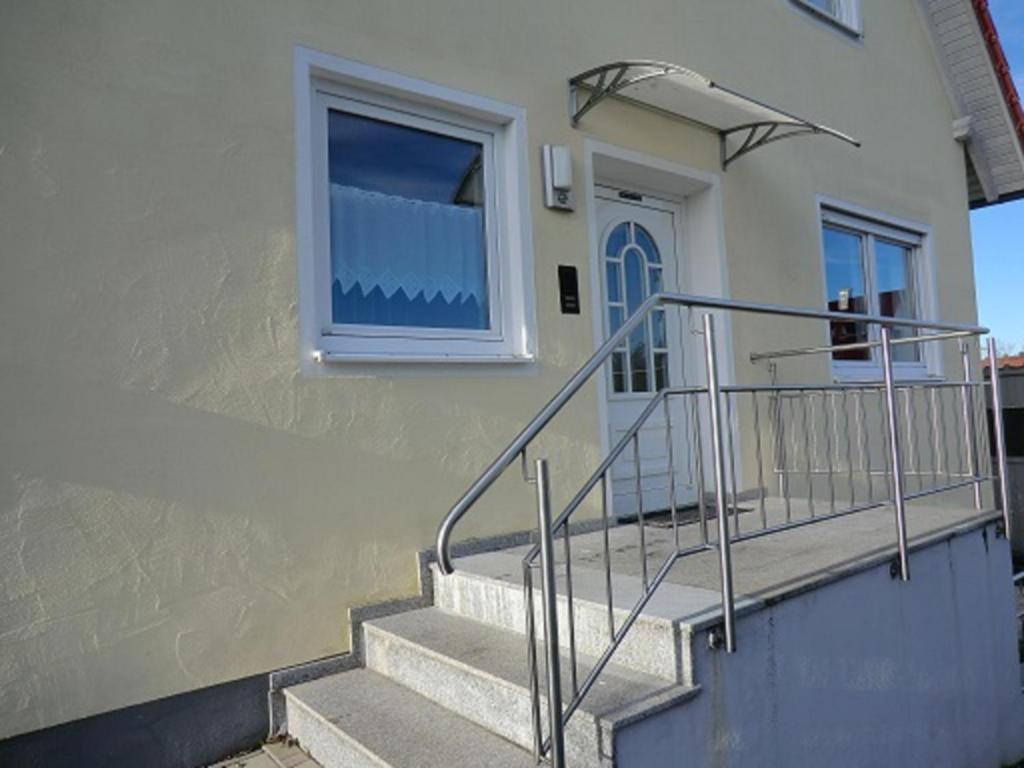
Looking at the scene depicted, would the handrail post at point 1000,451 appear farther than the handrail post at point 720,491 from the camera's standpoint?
Yes

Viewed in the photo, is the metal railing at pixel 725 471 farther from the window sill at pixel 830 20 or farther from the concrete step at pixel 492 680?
the window sill at pixel 830 20

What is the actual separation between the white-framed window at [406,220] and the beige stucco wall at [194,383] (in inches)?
4.1

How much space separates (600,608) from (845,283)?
4789 millimetres

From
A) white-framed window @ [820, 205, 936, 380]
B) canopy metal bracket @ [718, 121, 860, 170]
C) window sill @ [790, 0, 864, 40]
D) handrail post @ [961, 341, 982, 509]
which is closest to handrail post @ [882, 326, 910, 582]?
handrail post @ [961, 341, 982, 509]

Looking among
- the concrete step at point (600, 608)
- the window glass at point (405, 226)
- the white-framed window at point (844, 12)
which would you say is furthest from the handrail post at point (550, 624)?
the white-framed window at point (844, 12)

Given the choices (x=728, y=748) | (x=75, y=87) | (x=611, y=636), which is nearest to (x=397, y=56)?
(x=75, y=87)

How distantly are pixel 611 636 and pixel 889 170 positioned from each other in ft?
19.5

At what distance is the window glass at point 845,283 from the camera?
6113 millimetres

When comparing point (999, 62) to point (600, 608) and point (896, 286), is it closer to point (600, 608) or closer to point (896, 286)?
point (896, 286)

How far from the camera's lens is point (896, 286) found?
6895 mm

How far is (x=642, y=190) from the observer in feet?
15.8

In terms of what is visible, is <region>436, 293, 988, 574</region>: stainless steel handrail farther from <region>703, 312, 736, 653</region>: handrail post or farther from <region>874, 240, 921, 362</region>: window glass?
<region>874, 240, 921, 362</region>: window glass

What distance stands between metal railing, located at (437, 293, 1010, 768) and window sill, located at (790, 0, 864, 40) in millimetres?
3007

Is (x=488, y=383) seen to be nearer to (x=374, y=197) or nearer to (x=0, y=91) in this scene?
(x=374, y=197)
